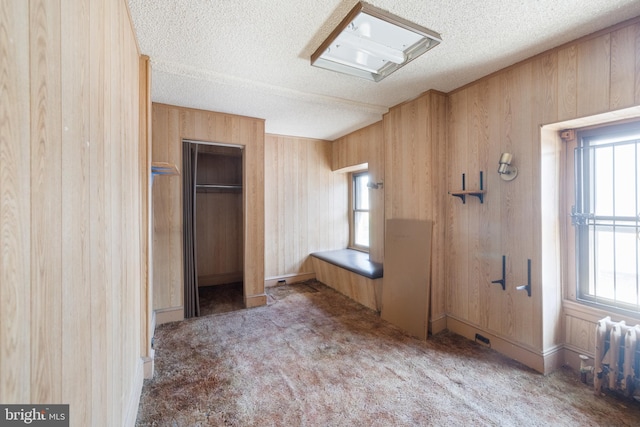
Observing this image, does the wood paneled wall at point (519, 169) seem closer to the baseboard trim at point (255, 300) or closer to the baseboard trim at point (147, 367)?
the baseboard trim at point (255, 300)

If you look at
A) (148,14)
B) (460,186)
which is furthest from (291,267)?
(148,14)

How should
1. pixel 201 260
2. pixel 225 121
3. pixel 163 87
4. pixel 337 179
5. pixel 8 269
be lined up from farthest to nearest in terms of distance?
pixel 337 179 < pixel 201 260 < pixel 225 121 < pixel 163 87 < pixel 8 269

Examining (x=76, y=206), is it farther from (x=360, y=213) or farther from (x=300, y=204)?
(x=360, y=213)

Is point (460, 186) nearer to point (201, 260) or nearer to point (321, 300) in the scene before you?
point (321, 300)

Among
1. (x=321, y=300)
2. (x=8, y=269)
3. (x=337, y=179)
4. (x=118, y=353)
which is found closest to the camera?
(x=8, y=269)

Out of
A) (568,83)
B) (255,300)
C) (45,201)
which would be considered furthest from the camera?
(255,300)

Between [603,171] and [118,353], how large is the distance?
3.46 metres

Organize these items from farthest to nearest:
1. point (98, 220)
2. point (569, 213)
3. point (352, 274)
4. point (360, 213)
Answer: point (360, 213), point (352, 274), point (569, 213), point (98, 220)

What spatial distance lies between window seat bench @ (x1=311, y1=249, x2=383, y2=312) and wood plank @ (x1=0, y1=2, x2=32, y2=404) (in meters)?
3.16

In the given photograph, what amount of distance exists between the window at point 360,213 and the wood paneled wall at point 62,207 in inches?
153

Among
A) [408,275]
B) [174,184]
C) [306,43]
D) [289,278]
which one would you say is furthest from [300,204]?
[306,43]

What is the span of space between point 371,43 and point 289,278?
3.69 meters

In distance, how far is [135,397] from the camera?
1744 millimetres

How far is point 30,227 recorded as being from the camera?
60 centimetres
